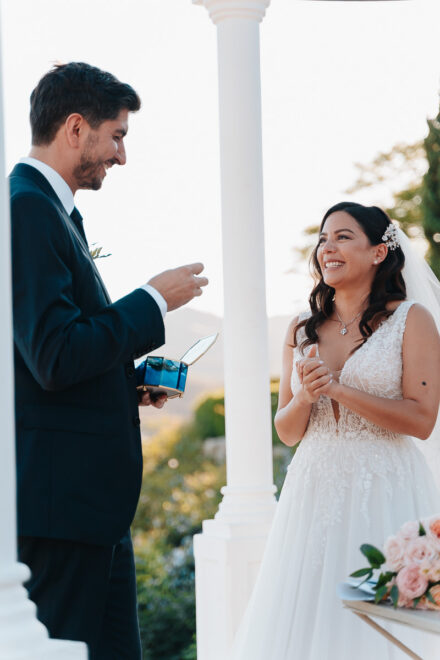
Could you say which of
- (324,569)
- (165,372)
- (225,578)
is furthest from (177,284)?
(225,578)

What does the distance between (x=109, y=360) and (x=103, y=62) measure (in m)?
12.6

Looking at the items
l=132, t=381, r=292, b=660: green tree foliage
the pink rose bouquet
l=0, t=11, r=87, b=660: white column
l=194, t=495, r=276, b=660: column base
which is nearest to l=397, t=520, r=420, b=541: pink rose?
the pink rose bouquet

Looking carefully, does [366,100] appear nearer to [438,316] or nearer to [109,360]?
[438,316]

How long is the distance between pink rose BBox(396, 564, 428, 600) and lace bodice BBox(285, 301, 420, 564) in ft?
4.63

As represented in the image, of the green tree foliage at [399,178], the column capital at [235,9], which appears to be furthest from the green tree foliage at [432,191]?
the green tree foliage at [399,178]

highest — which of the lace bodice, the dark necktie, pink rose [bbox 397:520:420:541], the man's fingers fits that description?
the dark necktie

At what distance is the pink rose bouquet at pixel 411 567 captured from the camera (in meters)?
3.12

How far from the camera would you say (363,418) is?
4723mm

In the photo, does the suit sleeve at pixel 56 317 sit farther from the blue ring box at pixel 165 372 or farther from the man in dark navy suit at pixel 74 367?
the blue ring box at pixel 165 372

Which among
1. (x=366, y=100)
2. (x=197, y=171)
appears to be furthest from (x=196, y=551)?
(x=366, y=100)

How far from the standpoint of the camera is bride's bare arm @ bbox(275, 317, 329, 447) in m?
4.45

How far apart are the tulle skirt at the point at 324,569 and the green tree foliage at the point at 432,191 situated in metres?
7.25

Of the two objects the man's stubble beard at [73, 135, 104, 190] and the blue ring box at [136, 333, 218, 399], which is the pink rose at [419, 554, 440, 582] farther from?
the man's stubble beard at [73, 135, 104, 190]

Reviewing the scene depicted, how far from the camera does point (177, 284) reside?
342 centimetres
